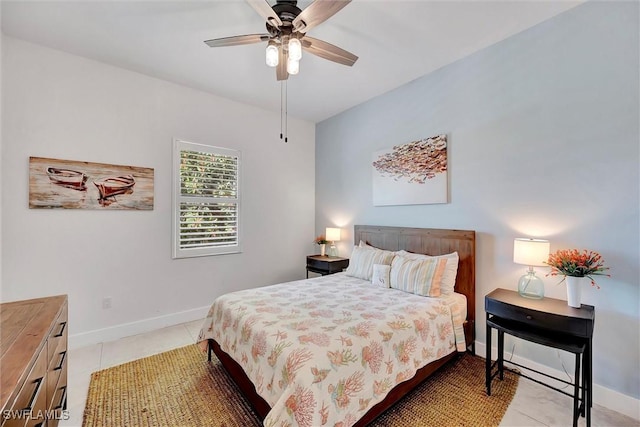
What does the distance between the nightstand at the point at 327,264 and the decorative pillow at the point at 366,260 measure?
1.87 ft

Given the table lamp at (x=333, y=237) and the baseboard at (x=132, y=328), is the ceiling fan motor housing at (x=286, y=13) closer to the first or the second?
the table lamp at (x=333, y=237)

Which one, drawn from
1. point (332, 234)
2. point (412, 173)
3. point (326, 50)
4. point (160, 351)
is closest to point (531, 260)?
point (412, 173)

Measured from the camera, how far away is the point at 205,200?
3.66m

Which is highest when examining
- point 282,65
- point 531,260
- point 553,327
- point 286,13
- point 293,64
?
point 286,13

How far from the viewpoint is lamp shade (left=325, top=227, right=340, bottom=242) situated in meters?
4.18

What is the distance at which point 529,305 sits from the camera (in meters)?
2.04

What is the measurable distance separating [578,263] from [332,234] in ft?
9.17

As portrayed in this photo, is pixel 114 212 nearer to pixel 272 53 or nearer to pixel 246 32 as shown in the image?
pixel 246 32

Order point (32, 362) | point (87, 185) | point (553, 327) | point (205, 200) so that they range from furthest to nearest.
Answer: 1. point (205, 200)
2. point (87, 185)
3. point (553, 327)
4. point (32, 362)

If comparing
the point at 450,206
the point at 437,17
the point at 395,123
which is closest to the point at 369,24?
the point at 437,17

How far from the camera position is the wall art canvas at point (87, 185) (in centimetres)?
264

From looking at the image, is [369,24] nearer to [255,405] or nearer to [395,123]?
[395,123]

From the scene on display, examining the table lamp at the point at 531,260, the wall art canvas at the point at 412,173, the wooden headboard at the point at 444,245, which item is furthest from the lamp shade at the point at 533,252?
the wall art canvas at the point at 412,173

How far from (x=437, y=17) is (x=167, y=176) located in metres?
3.28
